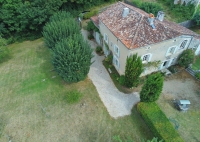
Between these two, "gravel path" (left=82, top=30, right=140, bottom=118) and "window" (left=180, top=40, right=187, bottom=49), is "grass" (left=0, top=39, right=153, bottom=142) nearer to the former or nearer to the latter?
"gravel path" (left=82, top=30, right=140, bottom=118)

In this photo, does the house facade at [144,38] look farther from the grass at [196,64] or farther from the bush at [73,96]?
the bush at [73,96]

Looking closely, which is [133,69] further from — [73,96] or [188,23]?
[188,23]

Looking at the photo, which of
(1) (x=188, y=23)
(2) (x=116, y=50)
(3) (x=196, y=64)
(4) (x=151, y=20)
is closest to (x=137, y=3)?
(1) (x=188, y=23)

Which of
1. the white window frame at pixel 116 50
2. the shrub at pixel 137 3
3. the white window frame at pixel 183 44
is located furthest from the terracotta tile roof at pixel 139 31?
the shrub at pixel 137 3

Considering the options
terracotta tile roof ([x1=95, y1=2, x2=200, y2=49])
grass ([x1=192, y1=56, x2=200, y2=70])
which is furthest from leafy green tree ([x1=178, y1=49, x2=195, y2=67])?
terracotta tile roof ([x1=95, y1=2, x2=200, y2=49])

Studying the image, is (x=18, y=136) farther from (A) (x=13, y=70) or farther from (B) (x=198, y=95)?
(B) (x=198, y=95)
